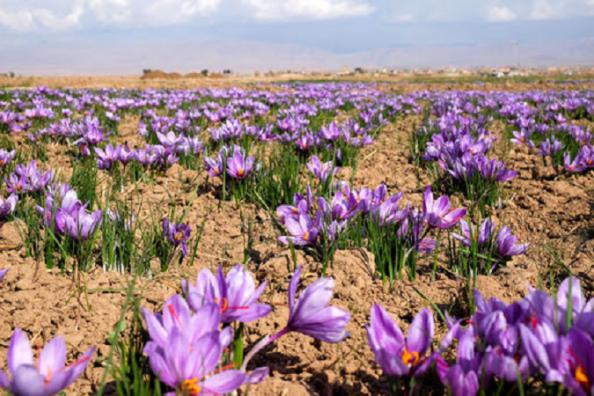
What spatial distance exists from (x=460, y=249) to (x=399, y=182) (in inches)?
75.6

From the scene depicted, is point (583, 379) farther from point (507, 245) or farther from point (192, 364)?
point (507, 245)

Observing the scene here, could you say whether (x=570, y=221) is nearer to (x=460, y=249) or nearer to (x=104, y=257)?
(x=460, y=249)

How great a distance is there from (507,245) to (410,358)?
1.06m

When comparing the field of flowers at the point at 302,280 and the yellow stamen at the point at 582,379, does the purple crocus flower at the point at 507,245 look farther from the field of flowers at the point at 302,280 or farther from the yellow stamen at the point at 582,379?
the yellow stamen at the point at 582,379

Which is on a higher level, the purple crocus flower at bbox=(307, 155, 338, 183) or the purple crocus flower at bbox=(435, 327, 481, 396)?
the purple crocus flower at bbox=(307, 155, 338, 183)

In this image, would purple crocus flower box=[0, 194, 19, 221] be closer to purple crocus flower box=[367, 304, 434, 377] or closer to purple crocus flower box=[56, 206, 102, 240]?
purple crocus flower box=[56, 206, 102, 240]

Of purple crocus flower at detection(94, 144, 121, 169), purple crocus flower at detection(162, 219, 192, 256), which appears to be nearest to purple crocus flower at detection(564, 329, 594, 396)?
purple crocus flower at detection(162, 219, 192, 256)

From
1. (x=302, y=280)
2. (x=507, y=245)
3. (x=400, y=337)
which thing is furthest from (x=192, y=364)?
(x=507, y=245)

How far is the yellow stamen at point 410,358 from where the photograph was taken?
3.71ft

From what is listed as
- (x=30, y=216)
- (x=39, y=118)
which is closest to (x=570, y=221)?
(x=30, y=216)

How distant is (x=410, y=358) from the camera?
1.14 meters

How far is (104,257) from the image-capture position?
2004 millimetres

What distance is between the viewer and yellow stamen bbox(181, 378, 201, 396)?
999 millimetres

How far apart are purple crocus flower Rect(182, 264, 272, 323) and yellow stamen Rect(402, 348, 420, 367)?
36cm
